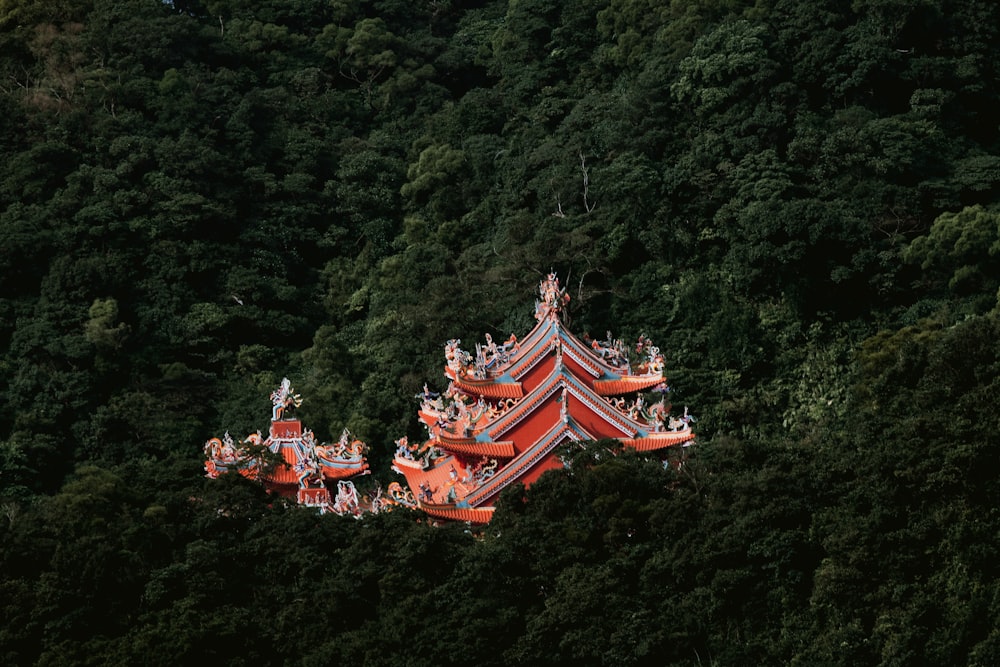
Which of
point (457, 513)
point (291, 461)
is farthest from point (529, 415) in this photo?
point (291, 461)

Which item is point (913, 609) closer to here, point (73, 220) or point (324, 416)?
point (324, 416)

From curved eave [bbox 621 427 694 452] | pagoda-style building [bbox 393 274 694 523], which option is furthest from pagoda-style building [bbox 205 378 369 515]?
curved eave [bbox 621 427 694 452]

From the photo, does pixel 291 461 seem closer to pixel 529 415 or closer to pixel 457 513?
pixel 529 415

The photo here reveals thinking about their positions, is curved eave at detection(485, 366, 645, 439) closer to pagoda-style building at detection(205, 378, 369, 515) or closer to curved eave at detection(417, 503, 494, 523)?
curved eave at detection(417, 503, 494, 523)

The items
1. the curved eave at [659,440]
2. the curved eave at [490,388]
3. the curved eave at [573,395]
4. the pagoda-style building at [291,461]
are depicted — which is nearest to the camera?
the curved eave at [659,440]

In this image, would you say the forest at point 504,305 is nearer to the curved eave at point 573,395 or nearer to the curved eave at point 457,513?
the curved eave at point 457,513

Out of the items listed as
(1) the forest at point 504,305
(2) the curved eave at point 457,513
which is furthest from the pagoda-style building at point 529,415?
(1) the forest at point 504,305

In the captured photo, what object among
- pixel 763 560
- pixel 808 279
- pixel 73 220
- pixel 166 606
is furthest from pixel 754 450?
pixel 73 220
